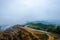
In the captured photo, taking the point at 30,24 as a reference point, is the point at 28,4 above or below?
above

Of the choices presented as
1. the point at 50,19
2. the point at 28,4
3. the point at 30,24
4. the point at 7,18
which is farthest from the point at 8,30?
the point at 50,19

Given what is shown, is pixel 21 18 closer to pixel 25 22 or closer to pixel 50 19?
pixel 25 22

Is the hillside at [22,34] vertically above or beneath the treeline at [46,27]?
beneath

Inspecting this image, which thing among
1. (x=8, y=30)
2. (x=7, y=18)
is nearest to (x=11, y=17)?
(x=7, y=18)

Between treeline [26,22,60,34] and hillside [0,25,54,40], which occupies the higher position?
treeline [26,22,60,34]

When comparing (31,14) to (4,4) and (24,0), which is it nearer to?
(24,0)

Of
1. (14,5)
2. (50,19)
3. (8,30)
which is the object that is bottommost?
(8,30)
